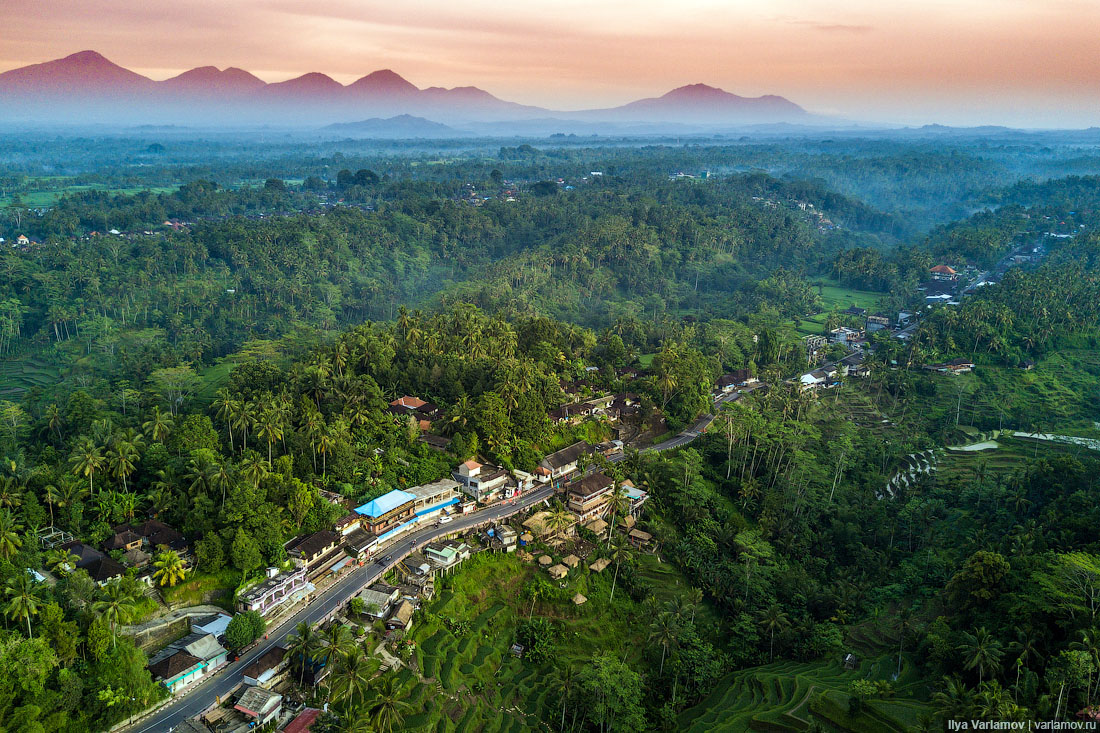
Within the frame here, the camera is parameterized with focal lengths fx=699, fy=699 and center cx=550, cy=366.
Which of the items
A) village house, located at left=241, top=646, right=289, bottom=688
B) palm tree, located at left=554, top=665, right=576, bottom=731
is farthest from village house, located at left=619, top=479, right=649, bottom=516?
village house, located at left=241, top=646, right=289, bottom=688

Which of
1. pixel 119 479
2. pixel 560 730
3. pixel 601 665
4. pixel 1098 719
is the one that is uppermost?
pixel 119 479

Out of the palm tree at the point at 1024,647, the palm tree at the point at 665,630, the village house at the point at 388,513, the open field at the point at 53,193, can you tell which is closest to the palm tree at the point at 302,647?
the village house at the point at 388,513

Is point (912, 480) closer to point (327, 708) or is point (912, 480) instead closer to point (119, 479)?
point (327, 708)

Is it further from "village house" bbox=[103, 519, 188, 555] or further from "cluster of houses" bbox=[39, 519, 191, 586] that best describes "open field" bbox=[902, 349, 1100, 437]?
"cluster of houses" bbox=[39, 519, 191, 586]

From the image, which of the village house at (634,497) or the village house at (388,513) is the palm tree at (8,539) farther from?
the village house at (634,497)

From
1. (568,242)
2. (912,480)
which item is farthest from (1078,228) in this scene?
(912,480)

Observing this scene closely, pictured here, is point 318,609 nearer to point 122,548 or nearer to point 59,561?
point 122,548
